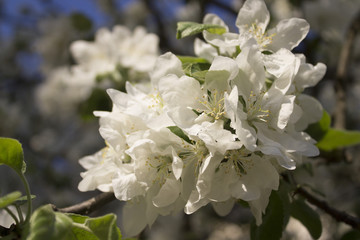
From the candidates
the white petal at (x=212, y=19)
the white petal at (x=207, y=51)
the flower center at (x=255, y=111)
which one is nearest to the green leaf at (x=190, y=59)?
the white petal at (x=207, y=51)

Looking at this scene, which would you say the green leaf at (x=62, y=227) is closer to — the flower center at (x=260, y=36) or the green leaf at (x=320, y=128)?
the flower center at (x=260, y=36)

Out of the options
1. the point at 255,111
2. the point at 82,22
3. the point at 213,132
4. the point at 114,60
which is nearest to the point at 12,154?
the point at 213,132

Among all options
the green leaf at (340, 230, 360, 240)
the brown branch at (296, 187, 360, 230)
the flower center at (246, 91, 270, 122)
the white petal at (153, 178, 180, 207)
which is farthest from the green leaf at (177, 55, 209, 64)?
the green leaf at (340, 230, 360, 240)

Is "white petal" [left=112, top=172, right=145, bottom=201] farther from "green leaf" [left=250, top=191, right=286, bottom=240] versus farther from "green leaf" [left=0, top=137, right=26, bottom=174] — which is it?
"green leaf" [left=250, top=191, right=286, bottom=240]

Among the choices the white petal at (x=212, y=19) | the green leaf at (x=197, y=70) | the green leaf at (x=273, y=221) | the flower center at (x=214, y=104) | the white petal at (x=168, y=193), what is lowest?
→ the green leaf at (x=273, y=221)

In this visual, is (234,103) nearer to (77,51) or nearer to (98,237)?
(98,237)

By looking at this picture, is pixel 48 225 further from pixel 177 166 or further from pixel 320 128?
pixel 320 128
